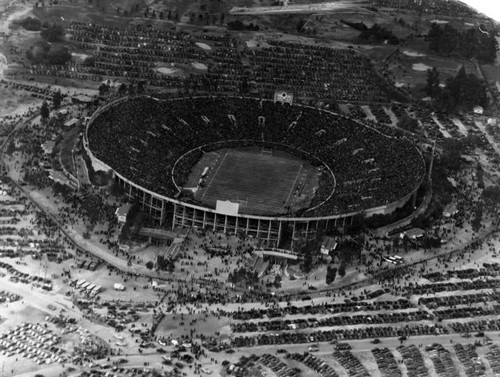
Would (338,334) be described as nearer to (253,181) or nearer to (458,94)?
(253,181)

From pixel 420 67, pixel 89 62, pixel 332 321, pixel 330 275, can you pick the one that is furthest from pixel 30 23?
pixel 332 321

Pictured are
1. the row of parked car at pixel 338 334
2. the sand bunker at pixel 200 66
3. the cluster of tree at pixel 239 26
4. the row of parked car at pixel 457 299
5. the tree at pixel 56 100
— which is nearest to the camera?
the row of parked car at pixel 338 334

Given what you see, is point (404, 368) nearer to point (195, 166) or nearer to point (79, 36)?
point (195, 166)

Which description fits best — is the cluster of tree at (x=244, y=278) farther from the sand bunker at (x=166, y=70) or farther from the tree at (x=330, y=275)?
the sand bunker at (x=166, y=70)

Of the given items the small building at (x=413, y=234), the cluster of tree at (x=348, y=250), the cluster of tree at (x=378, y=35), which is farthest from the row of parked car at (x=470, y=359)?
the cluster of tree at (x=378, y=35)

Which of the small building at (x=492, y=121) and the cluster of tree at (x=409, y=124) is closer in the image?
the cluster of tree at (x=409, y=124)
